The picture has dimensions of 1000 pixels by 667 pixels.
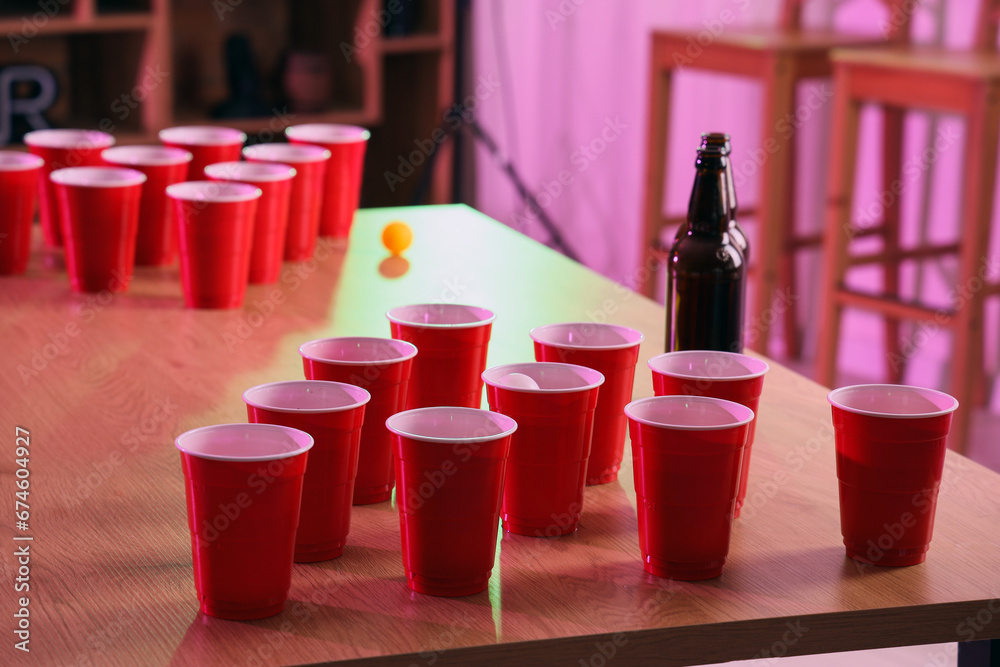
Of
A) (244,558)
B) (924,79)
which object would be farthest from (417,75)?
(244,558)

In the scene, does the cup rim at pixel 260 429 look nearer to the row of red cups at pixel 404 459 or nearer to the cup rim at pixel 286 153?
the row of red cups at pixel 404 459

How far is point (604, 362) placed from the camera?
0.91 meters

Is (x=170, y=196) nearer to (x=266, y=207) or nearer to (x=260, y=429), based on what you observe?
(x=266, y=207)

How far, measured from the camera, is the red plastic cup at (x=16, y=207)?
1.52 m

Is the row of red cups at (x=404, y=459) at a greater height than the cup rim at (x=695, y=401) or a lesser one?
lesser

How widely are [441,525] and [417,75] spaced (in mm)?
3280

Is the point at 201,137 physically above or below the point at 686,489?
above

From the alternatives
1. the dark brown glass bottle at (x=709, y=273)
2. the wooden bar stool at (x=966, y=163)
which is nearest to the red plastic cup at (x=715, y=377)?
the dark brown glass bottle at (x=709, y=273)

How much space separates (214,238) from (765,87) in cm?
173

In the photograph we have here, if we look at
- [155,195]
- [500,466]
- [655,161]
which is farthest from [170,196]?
[655,161]

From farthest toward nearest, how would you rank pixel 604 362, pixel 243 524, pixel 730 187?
1. pixel 730 187
2. pixel 604 362
3. pixel 243 524

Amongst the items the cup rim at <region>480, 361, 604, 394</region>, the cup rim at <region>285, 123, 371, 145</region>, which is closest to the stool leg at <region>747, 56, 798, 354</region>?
the cup rim at <region>285, 123, 371, 145</region>

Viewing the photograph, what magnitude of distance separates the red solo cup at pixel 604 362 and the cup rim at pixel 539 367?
3 centimetres

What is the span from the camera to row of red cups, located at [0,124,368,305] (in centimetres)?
144
